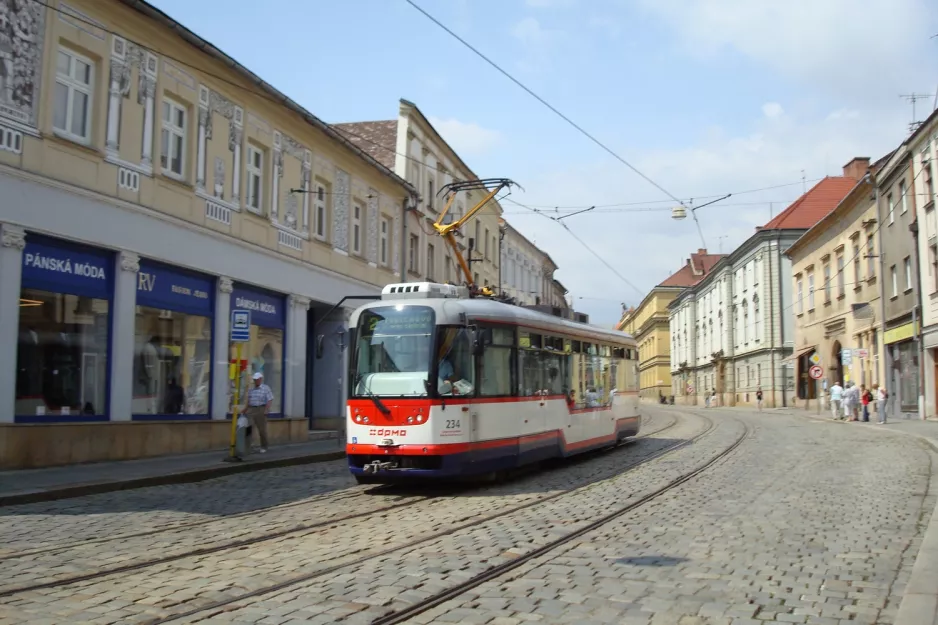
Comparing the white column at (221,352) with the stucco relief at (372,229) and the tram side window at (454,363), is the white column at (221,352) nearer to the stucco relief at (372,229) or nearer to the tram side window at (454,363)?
the stucco relief at (372,229)

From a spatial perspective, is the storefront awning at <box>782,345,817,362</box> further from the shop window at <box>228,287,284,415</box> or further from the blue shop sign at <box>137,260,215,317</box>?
the blue shop sign at <box>137,260,215,317</box>

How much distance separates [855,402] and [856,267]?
8682 mm

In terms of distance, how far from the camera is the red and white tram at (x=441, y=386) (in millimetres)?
12000

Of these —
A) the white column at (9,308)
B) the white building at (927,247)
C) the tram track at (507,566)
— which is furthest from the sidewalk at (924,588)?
the white building at (927,247)

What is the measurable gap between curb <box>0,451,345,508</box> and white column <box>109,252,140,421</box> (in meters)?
2.55

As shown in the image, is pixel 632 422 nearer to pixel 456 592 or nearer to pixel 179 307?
pixel 179 307

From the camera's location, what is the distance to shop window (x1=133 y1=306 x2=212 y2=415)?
1695 centimetres

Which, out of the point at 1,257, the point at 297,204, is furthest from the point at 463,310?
the point at 297,204

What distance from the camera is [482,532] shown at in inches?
345

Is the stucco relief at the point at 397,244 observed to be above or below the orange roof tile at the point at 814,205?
below

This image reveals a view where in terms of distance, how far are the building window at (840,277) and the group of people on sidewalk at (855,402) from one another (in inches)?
257

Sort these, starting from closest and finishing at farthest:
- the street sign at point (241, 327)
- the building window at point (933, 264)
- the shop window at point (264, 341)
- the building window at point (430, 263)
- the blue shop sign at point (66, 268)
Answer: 1. the blue shop sign at point (66, 268)
2. the street sign at point (241, 327)
3. the shop window at point (264, 341)
4. the building window at point (933, 264)
5. the building window at point (430, 263)

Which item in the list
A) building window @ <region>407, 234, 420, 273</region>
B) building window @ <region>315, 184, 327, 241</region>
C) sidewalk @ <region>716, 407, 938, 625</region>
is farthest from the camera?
building window @ <region>407, 234, 420, 273</region>

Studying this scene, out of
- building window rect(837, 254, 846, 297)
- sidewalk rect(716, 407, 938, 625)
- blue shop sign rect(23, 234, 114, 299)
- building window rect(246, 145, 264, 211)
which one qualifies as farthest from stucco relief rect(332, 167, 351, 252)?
building window rect(837, 254, 846, 297)
